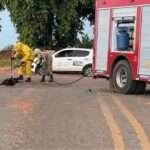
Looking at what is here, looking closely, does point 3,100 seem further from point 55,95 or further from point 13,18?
point 13,18

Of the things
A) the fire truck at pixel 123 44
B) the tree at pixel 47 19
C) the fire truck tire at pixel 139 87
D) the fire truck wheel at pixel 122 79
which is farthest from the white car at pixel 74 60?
the fire truck tire at pixel 139 87

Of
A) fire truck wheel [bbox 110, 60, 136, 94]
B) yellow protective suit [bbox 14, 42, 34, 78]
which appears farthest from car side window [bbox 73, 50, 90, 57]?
fire truck wheel [bbox 110, 60, 136, 94]

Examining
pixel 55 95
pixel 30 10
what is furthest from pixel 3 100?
pixel 30 10

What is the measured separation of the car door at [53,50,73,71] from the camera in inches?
1483

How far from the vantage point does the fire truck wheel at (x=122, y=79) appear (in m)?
21.6

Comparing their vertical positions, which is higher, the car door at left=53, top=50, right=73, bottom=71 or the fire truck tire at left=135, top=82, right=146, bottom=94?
the fire truck tire at left=135, top=82, right=146, bottom=94

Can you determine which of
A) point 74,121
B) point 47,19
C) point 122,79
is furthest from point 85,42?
point 74,121

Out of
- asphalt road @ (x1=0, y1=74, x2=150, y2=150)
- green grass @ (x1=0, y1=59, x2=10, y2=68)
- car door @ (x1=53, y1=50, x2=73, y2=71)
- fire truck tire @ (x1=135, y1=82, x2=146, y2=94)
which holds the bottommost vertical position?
green grass @ (x1=0, y1=59, x2=10, y2=68)

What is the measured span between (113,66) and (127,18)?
1.85 m

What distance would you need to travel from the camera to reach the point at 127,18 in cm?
2158

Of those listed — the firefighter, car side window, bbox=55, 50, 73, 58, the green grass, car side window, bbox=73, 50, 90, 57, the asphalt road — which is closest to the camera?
the asphalt road

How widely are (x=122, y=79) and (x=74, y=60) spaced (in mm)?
15212

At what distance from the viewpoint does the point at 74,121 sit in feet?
45.9

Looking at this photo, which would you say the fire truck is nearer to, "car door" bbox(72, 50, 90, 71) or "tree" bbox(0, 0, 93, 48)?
"car door" bbox(72, 50, 90, 71)
